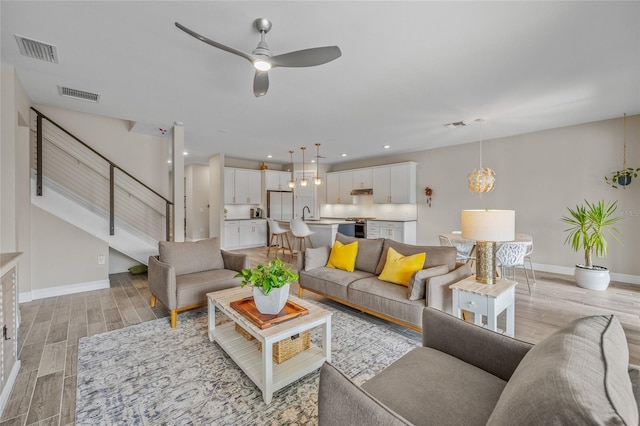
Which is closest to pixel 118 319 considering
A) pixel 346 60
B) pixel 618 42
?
pixel 346 60

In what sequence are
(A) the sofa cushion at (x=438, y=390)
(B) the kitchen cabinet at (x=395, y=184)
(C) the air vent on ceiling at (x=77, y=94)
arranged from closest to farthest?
(A) the sofa cushion at (x=438, y=390) < (C) the air vent on ceiling at (x=77, y=94) < (B) the kitchen cabinet at (x=395, y=184)

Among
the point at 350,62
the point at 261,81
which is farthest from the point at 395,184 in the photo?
the point at 261,81

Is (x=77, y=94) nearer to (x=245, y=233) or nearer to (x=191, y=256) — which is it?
(x=191, y=256)

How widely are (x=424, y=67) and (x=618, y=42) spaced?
162cm

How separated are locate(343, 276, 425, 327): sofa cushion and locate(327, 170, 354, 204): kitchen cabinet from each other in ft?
18.4

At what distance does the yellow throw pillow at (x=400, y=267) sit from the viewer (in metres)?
2.85

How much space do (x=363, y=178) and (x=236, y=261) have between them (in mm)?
5363

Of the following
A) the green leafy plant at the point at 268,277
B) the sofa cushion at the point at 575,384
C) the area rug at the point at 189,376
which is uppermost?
the sofa cushion at the point at 575,384

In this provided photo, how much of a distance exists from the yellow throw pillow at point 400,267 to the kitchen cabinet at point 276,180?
20.4 ft

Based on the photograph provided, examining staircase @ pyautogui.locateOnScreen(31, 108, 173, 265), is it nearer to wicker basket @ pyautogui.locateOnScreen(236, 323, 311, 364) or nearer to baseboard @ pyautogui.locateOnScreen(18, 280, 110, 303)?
baseboard @ pyautogui.locateOnScreen(18, 280, 110, 303)

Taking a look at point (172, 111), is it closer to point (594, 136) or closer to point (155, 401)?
point (155, 401)

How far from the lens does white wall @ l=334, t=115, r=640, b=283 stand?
4.50 metres

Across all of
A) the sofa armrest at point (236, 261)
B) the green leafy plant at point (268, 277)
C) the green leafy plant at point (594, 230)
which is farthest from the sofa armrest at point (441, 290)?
the green leafy plant at point (594, 230)

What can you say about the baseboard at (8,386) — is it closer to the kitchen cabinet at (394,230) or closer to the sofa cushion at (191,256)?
the sofa cushion at (191,256)
